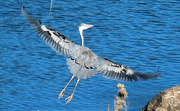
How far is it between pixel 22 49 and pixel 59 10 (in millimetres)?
3914

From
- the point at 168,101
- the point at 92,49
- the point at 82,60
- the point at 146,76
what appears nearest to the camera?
the point at 168,101

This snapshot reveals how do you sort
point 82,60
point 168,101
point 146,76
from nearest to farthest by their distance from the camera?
point 168,101 < point 146,76 < point 82,60

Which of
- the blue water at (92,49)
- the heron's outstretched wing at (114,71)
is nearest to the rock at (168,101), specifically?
the heron's outstretched wing at (114,71)

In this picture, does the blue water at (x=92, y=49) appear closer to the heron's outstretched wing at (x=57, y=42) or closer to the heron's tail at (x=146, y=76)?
the heron's tail at (x=146, y=76)

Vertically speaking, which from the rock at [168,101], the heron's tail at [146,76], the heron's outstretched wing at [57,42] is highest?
the heron's outstretched wing at [57,42]

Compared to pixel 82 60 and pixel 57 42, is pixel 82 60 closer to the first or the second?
pixel 82 60

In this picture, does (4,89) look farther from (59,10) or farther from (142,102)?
(59,10)

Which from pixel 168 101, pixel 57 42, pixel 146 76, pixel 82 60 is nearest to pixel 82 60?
pixel 82 60

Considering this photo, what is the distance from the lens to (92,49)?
45.7 ft

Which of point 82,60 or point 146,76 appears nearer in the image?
point 146,76

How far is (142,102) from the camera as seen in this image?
10.8 m

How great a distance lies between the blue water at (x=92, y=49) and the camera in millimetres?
11258

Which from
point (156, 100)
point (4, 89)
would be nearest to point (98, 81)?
point (4, 89)

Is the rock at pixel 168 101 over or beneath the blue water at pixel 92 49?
over
